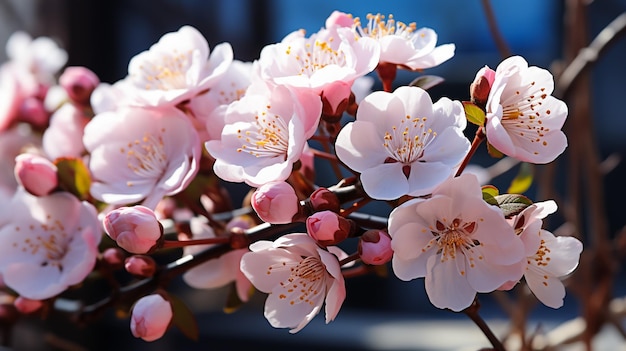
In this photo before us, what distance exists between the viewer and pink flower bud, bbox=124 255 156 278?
1.70ft

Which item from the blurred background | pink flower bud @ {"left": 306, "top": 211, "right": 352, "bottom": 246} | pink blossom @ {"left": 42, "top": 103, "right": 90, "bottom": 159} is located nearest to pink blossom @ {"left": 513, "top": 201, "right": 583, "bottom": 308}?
pink flower bud @ {"left": 306, "top": 211, "right": 352, "bottom": 246}

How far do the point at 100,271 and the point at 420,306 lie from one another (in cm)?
154

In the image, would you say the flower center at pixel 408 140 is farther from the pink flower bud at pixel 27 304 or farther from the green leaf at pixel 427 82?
the pink flower bud at pixel 27 304

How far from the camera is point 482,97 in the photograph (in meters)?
0.44

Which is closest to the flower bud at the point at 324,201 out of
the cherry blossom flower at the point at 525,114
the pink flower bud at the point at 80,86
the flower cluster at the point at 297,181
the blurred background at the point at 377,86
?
the flower cluster at the point at 297,181

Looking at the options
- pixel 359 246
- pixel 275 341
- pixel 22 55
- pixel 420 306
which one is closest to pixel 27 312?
pixel 359 246

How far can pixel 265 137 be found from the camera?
49cm

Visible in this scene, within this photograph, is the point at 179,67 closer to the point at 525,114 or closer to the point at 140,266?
the point at 140,266

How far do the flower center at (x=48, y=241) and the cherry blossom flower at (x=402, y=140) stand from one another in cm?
27

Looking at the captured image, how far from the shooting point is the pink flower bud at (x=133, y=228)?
45cm

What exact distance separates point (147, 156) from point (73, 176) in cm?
6

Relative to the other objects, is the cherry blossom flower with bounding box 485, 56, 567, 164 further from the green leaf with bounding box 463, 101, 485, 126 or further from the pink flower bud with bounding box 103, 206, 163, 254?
the pink flower bud with bounding box 103, 206, 163, 254

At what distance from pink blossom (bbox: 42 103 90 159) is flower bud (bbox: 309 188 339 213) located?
1.02ft

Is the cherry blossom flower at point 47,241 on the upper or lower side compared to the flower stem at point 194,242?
lower
